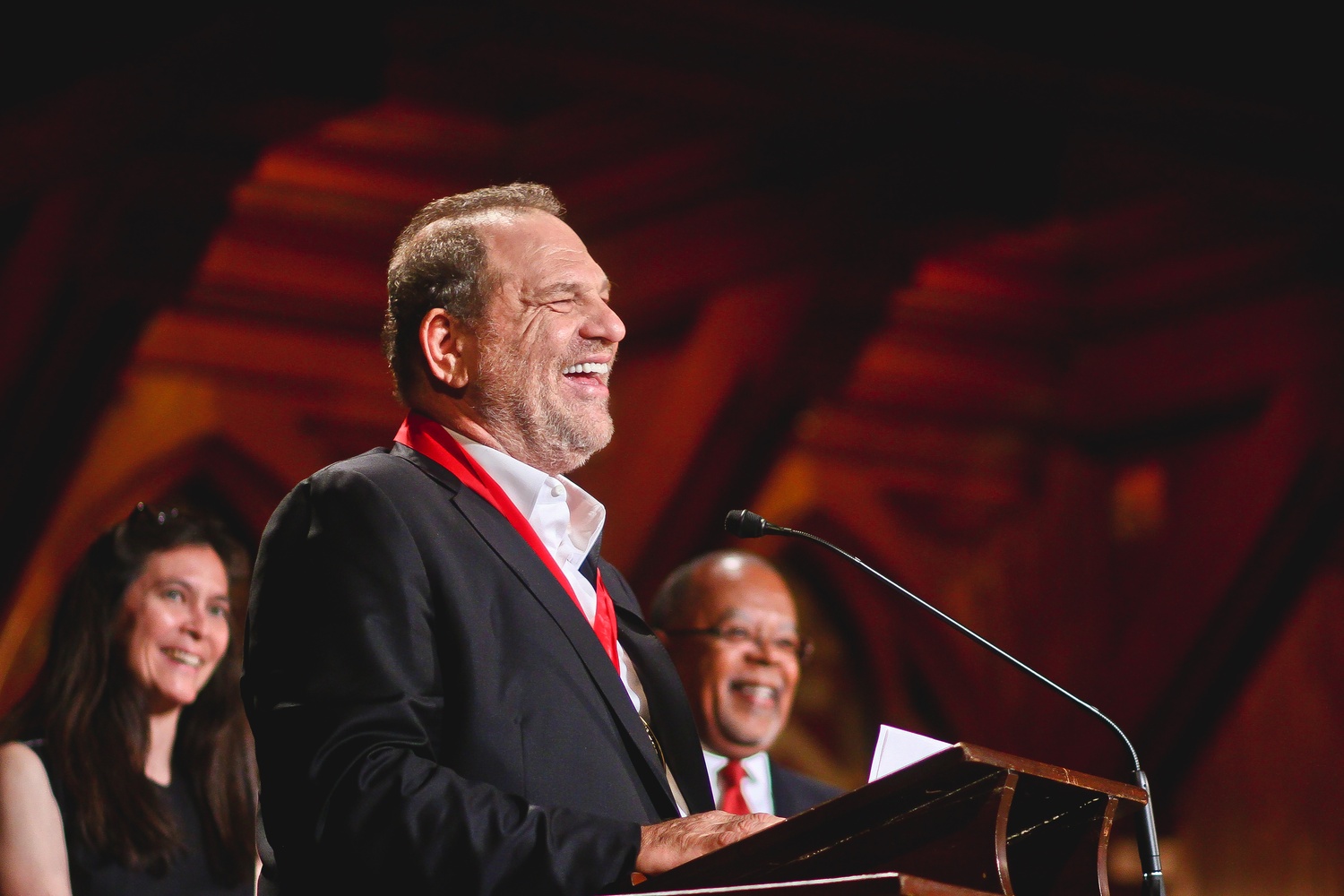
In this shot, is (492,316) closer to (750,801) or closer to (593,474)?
(750,801)

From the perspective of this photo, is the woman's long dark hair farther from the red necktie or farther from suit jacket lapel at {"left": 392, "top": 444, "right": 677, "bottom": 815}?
suit jacket lapel at {"left": 392, "top": 444, "right": 677, "bottom": 815}

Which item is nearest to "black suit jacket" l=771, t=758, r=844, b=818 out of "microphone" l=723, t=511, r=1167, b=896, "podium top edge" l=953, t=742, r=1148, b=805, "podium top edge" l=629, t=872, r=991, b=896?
"microphone" l=723, t=511, r=1167, b=896

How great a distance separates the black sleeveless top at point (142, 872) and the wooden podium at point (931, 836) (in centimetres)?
155

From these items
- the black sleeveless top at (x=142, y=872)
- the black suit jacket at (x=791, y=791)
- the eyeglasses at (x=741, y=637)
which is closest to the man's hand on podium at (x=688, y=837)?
the black sleeveless top at (x=142, y=872)

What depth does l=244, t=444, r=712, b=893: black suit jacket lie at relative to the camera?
4.93 ft

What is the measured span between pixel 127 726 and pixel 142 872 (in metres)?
0.28

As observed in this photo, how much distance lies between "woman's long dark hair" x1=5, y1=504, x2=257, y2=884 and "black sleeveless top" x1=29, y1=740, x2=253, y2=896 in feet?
0.04

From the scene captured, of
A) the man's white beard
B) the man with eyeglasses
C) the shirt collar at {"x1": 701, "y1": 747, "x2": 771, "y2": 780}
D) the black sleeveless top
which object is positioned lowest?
the black sleeveless top

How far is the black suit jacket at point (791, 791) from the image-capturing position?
10.9 ft

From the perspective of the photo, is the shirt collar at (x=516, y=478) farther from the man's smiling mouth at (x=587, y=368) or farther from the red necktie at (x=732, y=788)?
the red necktie at (x=732, y=788)

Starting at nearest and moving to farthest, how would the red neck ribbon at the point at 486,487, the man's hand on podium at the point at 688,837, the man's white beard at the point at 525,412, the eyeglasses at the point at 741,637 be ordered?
the man's hand on podium at the point at 688,837 → the red neck ribbon at the point at 486,487 → the man's white beard at the point at 525,412 → the eyeglasses at the point at 741,637

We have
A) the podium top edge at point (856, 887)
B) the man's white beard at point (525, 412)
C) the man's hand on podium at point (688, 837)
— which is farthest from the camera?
the man's white beard at point (525, 412)

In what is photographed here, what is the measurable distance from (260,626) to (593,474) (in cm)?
426

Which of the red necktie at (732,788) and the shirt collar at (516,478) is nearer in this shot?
the shirt collar at (516,478)
